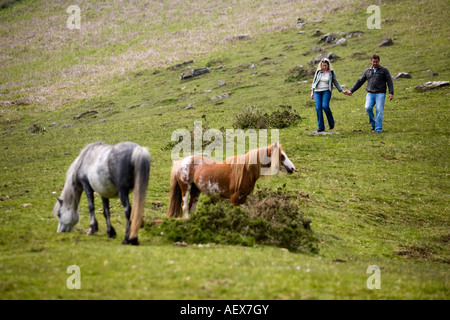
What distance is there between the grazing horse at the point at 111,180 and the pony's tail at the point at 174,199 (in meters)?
2.02

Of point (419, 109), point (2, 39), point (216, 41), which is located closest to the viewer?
point (419, 109)

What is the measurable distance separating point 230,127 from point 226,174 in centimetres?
1379

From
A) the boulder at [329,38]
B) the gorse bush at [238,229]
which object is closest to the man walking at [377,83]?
the gorse bush at [238,229]

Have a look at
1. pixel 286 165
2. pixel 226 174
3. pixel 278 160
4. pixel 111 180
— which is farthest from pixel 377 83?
pixel 111 180

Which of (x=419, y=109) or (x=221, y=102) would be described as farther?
(x=221, y=102)

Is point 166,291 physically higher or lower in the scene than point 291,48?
lower

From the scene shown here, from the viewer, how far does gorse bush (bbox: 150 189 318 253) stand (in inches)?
366

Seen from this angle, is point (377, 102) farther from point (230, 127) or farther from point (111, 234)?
point (111, 234)

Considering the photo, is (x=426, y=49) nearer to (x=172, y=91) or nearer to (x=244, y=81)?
(x=244, y=81)

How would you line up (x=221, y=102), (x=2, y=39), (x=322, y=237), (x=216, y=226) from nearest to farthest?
(x=216, y=226) → (x=322, y=237) → (x=221, y=102) → (x=2, y=39)

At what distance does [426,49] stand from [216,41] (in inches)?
1067
